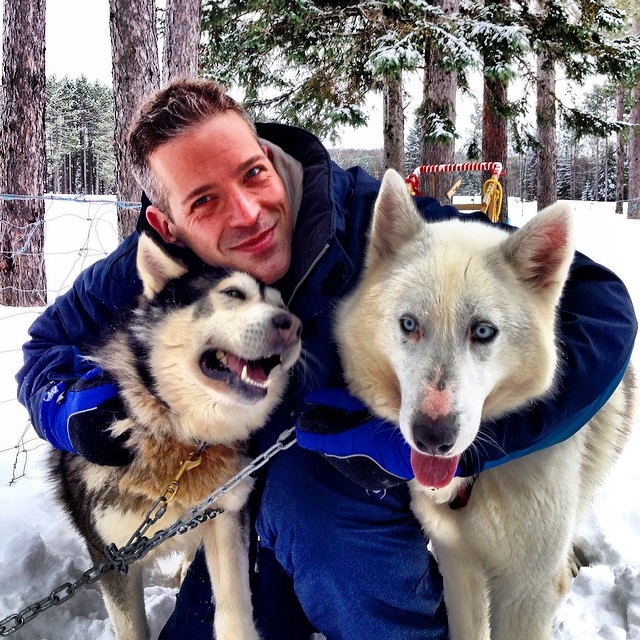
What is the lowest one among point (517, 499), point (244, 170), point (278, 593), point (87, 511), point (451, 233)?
point (278, 593)

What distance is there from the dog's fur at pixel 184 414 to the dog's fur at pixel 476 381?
0.33m

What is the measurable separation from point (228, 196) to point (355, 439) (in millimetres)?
866

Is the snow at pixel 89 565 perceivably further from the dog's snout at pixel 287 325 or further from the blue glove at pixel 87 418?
the dog's snout at pixel 287 325

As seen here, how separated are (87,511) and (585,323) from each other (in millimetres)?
1607

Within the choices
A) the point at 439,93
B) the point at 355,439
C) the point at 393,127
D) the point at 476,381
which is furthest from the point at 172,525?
the point at 393,127

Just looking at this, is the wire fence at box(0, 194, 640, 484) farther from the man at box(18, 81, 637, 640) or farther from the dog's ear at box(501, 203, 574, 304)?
the dog's ear at box(501, 203, 574, 304)

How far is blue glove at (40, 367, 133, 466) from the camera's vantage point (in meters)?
1.62

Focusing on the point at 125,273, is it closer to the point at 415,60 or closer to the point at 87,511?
the point at 87,511

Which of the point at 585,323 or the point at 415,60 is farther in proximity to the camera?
the point at 415,60

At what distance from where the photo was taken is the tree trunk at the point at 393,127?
900 cm

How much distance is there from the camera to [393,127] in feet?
30.0

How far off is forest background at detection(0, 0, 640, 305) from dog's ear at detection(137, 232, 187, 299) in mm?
3370

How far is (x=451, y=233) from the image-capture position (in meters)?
1.50

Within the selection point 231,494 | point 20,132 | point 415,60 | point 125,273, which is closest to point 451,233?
point 231,494
